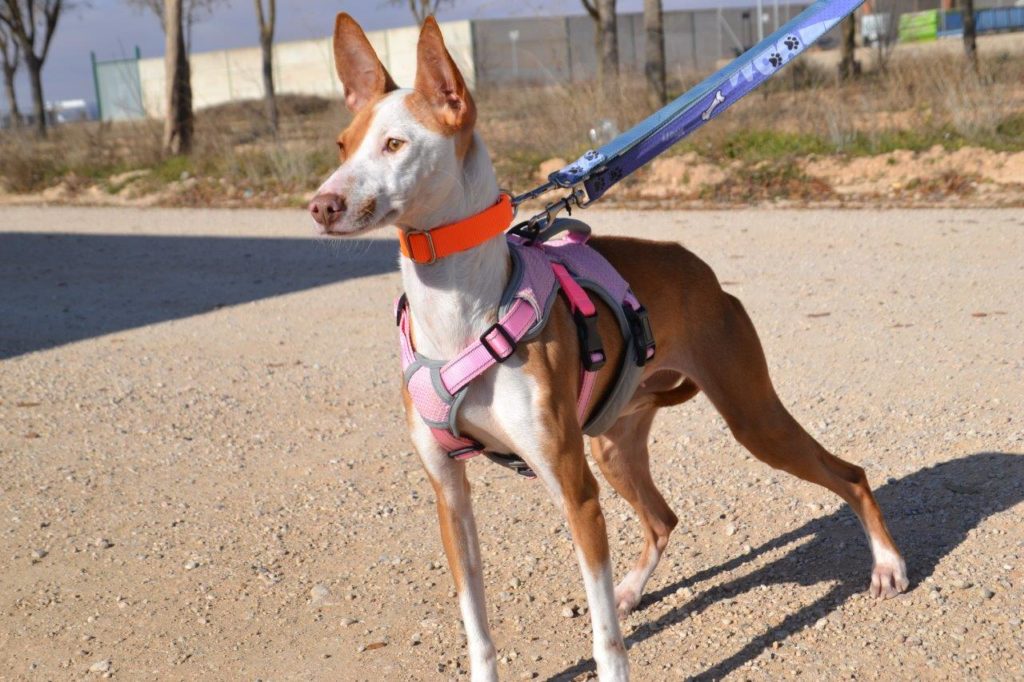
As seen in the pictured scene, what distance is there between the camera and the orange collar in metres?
2.96

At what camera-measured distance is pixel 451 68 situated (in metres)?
2.86

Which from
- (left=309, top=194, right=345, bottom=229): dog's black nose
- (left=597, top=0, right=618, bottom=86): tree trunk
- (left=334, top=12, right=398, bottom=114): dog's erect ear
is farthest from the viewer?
(left=597, top=0, right=618, bottom=86): tree trunk

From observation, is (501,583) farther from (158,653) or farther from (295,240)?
(295,240)

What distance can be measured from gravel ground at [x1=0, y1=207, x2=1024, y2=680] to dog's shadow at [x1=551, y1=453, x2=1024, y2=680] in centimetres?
1

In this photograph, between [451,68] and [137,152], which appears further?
[137,152]

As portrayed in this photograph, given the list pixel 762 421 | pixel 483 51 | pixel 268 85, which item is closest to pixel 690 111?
pixel 762 421

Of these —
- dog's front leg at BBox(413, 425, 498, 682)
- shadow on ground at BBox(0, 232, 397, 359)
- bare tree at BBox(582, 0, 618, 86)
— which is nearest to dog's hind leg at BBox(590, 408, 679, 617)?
dog's front leg at BBox(413, 425, 498, 682)

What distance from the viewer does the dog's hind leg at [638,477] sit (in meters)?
4.17

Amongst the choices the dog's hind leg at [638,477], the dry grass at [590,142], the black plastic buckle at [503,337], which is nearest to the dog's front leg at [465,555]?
the black plastic buckle at [503,337]

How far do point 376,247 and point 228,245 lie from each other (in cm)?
197

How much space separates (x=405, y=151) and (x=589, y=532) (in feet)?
3.70

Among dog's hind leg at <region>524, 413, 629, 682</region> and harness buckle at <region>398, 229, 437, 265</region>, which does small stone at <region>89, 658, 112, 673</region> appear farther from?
harness buckle at <region>398, 229, 437, 265</region>

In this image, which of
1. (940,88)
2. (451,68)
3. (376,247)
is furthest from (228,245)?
(451,68)

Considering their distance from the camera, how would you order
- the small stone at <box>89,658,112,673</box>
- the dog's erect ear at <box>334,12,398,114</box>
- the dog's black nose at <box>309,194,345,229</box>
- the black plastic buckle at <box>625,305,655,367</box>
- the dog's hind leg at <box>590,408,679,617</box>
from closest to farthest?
1. the dog's black nose at <box>309,194,345,229</box>
2. the dog's erect ear at <box>334,12,398,114</box>
3. the black plastic buckle at <box>625,305,655,367</box>
4. the small stone at <box>89,658,112,673</box>
5. the dog's hind leg at <box>590,408,679,617</box>
